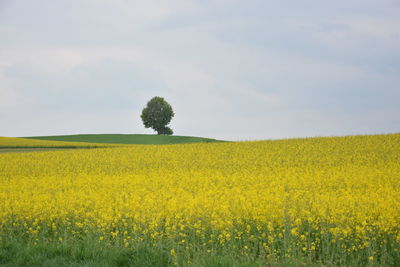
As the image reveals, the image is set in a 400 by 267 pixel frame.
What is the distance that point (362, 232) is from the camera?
8.01 meters

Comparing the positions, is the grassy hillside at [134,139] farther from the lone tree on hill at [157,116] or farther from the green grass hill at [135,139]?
the lone tree on hill at [157,116]

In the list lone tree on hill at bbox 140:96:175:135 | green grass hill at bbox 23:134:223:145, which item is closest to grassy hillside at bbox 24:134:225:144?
green grass hill at bbox 23:134:223:145

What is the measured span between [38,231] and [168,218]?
12.7 feet

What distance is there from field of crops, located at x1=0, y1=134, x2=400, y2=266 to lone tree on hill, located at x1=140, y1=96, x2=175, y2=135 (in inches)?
1992

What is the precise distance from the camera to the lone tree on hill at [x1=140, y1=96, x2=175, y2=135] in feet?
238

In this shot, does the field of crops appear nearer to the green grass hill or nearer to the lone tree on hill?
the green grass hill

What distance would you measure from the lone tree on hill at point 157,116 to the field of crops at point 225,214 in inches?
1992

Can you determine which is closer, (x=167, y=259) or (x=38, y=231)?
(x=167, y=259)

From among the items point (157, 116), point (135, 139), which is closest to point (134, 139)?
point (135, 139)

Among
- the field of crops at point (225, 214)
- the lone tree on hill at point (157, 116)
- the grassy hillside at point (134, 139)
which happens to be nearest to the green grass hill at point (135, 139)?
the grassy hillside at point (134, 139)

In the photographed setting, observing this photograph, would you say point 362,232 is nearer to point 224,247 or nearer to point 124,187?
point 224,247

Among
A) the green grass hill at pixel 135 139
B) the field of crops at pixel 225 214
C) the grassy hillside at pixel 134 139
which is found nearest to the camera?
the field of crops at pixel 225 214

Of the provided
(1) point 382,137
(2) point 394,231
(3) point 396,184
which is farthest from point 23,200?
(1) point 382,137

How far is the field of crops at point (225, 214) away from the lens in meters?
8.11
